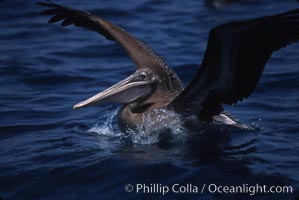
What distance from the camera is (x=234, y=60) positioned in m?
7.76

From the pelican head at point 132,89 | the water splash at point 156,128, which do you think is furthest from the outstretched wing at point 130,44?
the water splash at point 156,128

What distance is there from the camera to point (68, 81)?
38.2 ft

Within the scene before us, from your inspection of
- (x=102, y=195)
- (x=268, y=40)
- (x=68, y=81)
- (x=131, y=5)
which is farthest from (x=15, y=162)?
(x=131, y=5)

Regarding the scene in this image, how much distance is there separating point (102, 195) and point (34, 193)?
2.49ft

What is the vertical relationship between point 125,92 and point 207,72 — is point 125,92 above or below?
below

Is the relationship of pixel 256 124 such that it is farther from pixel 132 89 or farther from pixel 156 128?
pixel 132 89

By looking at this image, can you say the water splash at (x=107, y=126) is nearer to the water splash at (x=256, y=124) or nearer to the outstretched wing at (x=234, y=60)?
the outstretched wing at (x=234, y=60)

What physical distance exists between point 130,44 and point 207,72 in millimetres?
1989

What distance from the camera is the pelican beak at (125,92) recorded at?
8.52 metres

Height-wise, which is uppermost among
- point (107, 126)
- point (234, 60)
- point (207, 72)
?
point (234, 60)

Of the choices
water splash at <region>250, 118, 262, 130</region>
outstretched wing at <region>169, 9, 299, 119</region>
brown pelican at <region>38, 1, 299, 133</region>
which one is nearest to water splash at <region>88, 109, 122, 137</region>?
brown pelican at <region>38, 1, 299, 133</region>

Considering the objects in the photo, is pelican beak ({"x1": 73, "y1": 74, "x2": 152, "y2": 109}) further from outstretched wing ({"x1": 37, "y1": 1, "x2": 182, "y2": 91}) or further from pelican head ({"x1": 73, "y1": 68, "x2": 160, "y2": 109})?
outstretched wing ({"x1": 37, "y1": 1, "x2": 182, "y2": 91})

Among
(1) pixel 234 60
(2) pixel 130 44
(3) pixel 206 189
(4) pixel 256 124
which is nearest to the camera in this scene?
(3) pixel 206 189

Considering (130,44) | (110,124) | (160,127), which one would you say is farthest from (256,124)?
(130,44)
